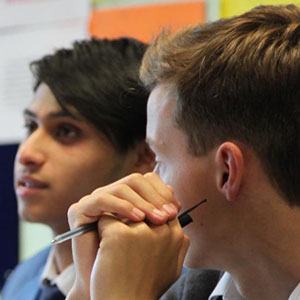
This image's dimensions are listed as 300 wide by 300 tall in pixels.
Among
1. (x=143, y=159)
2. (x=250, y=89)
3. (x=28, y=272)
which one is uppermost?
(x=250, y=89)

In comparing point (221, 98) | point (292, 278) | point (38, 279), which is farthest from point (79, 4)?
point (292, 278)

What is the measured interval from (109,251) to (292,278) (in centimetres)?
27

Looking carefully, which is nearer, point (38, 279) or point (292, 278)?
point (292, 278)

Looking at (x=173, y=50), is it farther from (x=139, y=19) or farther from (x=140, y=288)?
(x=139, y=19)

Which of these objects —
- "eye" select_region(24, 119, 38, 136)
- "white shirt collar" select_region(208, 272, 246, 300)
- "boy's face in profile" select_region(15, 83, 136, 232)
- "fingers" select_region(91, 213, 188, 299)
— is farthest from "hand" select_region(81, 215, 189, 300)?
"eye" select_region(24, 119, 38, 136)

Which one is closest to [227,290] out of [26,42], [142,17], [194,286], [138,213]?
[194,286]

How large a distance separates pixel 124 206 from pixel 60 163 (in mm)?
503

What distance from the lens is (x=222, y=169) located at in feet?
2.81

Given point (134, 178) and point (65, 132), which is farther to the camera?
point (65, 132)

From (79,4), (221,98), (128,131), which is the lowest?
(128,131)

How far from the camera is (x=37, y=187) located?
4.52ft

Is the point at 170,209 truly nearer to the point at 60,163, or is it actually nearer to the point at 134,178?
the point at 134,178

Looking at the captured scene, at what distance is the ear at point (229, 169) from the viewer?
0.83 m

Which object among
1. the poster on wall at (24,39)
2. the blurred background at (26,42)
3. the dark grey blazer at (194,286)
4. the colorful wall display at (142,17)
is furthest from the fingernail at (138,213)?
the poster on wall at (24,39)
